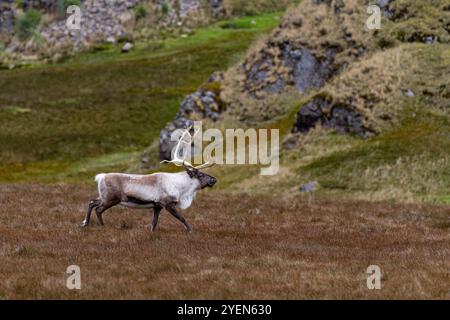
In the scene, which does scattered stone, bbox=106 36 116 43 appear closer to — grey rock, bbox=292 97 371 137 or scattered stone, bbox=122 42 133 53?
scattered stone, bbox=122 42 133 53

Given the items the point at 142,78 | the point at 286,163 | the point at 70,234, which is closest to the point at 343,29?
the point at 286,163

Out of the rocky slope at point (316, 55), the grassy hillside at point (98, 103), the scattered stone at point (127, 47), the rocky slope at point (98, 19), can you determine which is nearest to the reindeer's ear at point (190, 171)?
the rocky slope at point (316, 55)

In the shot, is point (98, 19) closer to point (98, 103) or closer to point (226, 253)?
point (98, 103)

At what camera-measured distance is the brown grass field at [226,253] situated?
13930mm

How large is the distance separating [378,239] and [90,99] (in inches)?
2851

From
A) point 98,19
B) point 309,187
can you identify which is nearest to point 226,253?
point 309,187

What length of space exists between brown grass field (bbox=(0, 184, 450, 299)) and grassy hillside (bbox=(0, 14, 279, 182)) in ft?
107

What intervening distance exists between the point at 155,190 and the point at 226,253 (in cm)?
→ 447

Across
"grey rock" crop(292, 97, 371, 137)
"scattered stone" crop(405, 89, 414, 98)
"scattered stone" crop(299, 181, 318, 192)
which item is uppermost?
"scattered stone" crop(405, 89, 414, 98)

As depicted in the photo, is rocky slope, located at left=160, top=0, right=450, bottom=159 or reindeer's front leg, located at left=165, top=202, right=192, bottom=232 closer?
reindeer's front leg, located at left=165, top=202, right=192, bottom=232

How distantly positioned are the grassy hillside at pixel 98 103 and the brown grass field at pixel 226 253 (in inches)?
1284

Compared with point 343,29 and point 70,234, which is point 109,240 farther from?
point 343,29

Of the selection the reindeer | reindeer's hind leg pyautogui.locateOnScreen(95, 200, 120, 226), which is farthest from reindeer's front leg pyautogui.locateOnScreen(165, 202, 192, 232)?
reindeer's hind leg pyautogui.locateOnScreen(95, 200, 120, 226)

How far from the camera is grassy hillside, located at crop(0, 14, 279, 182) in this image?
6525 cm
